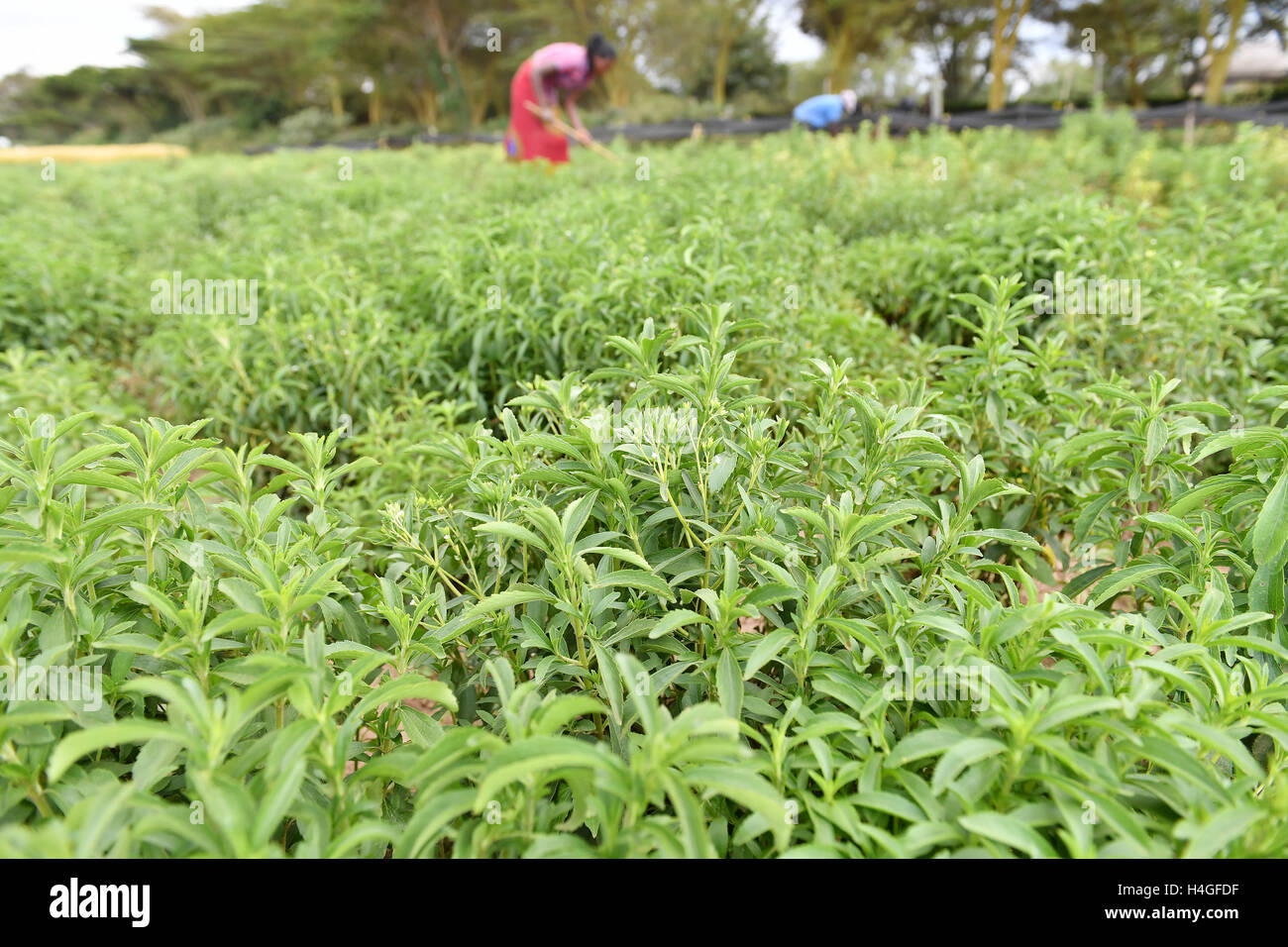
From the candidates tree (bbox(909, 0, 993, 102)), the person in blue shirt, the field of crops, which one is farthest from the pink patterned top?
tree (bbox(909, 0, 993, 102))

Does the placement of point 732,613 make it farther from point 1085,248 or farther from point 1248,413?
point 1085,248

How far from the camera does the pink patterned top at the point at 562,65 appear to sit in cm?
1322

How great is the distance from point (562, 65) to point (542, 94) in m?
1.13

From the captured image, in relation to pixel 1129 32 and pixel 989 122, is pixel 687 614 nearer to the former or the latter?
pixel 989 122

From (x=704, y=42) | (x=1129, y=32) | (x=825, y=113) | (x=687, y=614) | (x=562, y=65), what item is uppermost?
(x=704, y=42)

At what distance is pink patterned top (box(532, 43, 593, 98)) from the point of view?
13219 millimetres

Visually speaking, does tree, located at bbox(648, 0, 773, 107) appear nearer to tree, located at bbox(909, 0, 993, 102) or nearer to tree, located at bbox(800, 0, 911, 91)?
tree, located at bbox(800, 0, 911, 91)

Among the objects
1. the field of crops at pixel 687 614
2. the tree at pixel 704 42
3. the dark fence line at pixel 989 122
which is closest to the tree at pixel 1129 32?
the dark fence line at pixel 989 122

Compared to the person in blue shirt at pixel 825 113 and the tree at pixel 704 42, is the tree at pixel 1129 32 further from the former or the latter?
the tree at pixel 704 42

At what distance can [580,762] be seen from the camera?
1.03m

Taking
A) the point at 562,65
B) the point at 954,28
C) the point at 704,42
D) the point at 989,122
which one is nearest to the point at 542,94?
the point at 562,65

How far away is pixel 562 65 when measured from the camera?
13422mm

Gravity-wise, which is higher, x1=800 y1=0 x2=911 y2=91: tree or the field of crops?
x1=800 y1=0 x2=911 y2=91: tree

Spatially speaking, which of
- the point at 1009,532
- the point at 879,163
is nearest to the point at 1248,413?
the point at 1009,532
